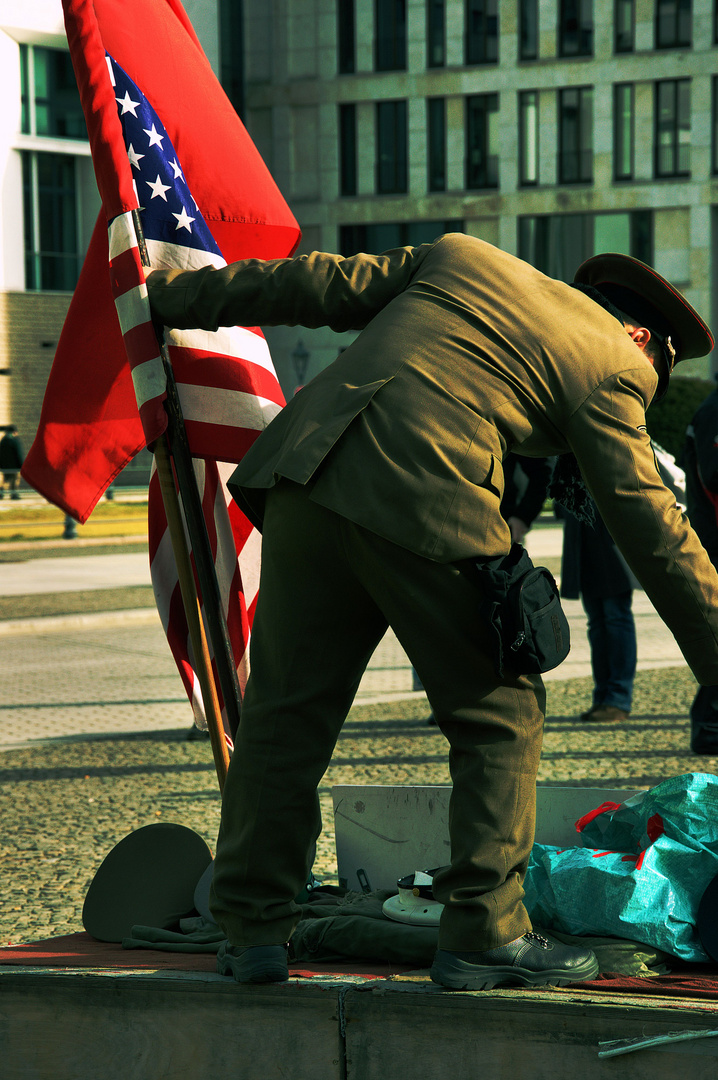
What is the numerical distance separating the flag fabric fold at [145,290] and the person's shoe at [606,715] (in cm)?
396

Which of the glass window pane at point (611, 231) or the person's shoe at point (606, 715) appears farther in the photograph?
the glass window pane at point (611, 231)

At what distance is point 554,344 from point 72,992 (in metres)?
1.72

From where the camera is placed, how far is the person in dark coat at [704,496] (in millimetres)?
5973

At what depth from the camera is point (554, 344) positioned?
106 inches

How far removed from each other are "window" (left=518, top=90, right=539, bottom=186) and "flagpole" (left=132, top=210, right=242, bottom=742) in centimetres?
4291

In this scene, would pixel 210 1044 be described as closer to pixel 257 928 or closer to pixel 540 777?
pixel 257 928

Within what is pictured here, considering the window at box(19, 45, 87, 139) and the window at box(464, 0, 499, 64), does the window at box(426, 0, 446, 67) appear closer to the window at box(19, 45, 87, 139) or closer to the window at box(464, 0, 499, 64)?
the window at box(464, 0, 499, 64)

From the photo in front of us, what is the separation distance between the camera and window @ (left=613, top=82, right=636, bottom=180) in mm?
43594

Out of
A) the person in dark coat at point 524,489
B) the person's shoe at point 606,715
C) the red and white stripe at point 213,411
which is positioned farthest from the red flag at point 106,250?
the person's shoe at point 606,715

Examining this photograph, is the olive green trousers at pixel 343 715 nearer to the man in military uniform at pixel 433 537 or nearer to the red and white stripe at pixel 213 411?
the man in military uniform at pixel 433 537

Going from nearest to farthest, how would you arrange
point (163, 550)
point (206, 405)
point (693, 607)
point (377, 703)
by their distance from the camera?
point (693, 607) < point (206, 405) < point (163, 550) < point (377, 703)

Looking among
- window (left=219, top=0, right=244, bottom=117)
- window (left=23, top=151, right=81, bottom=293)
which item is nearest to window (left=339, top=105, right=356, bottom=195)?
window (left=219, top=0, right=244, bottom=117)

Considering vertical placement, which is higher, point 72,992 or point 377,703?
point 72,992

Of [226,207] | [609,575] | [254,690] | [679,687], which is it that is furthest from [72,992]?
[679,687]
